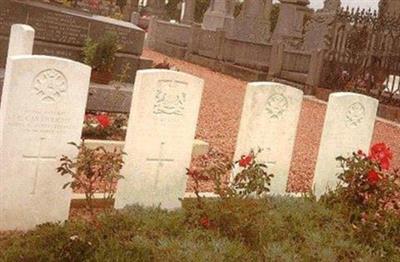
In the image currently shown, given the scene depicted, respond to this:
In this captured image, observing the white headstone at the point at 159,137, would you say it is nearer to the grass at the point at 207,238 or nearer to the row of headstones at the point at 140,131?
the row of headstones at the point at 140,131

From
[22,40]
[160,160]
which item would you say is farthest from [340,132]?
[22,40]

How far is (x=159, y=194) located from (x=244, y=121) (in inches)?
42.4

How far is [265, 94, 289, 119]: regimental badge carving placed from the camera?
20.7 ft

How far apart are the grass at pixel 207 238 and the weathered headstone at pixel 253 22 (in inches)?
699

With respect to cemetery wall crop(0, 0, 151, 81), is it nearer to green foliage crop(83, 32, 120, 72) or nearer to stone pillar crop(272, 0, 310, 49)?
green foliage crop(83, 32, 120, 72)

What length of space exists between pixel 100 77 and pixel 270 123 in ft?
12.3

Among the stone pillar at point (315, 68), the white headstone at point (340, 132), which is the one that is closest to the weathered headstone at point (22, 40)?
the white headstone at point (340, 132)

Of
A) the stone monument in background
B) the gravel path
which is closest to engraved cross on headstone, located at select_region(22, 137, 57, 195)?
the gravel path

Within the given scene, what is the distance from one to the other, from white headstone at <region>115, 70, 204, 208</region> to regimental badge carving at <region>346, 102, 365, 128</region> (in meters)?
1.82

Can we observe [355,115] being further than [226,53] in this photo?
No

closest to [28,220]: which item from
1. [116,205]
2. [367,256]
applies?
[116,205]

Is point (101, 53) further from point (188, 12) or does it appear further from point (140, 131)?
point (188, 12)

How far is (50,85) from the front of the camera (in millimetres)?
5070

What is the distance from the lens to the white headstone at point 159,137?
5.57 metres
